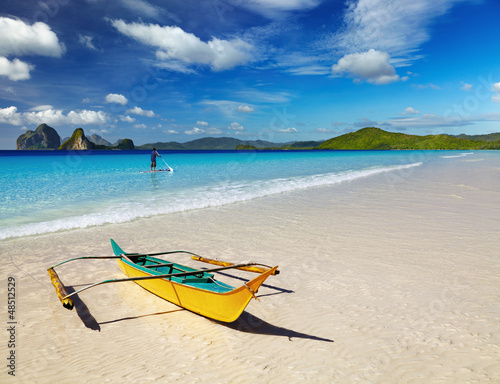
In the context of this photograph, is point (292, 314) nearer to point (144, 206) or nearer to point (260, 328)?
point (260, 328)

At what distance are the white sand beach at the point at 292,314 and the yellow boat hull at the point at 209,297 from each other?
0.22m

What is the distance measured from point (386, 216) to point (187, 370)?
1012 cm

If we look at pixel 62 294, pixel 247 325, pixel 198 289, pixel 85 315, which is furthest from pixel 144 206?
pixel 247 325

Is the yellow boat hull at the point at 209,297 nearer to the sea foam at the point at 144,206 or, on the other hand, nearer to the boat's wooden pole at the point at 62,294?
the boat's wooden pole at the point at 62,294

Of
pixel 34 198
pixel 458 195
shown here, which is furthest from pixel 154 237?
pixel 458 195

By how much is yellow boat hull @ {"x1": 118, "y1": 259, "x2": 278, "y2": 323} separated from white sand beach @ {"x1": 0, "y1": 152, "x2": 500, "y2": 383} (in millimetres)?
224

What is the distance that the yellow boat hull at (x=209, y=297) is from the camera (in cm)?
409

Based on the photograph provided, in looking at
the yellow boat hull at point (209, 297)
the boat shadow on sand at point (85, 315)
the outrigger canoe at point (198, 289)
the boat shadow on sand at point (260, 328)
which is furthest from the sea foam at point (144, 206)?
the boat shadow on sand at point (260, 328)

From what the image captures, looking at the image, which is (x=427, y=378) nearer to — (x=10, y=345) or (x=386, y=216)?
(x=10, y=345)

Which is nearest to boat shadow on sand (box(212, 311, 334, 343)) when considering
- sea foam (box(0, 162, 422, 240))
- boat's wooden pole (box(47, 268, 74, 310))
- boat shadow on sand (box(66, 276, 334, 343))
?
boat shadow on sand (box(66, 276, 334, 343))

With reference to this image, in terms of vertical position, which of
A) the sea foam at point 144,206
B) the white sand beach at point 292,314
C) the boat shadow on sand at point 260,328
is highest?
the sea foam at point 144,206

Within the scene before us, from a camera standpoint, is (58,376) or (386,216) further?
(386,216)

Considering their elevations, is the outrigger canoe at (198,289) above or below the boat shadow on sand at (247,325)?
above

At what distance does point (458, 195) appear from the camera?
16.0 metres
